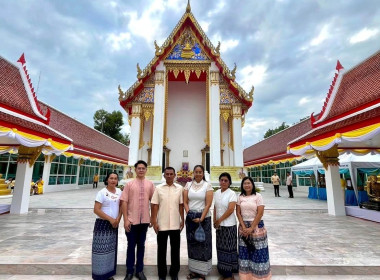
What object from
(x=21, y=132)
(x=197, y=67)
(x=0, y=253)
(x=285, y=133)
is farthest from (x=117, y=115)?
(x=0, y=253)

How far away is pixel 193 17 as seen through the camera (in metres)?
13.3

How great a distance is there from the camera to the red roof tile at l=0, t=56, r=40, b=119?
16.2ft

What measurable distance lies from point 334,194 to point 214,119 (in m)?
7.53

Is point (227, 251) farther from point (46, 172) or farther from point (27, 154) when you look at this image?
point (46, 172)

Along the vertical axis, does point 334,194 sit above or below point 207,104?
below

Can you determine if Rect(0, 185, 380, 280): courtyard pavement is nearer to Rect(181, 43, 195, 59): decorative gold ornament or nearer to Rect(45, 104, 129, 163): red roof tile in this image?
Rect(45, 104, 129, 163): red roof tile

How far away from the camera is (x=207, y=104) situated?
13.2 metres

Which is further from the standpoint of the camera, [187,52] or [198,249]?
[187,52]

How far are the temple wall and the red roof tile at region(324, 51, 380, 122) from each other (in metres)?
9.04

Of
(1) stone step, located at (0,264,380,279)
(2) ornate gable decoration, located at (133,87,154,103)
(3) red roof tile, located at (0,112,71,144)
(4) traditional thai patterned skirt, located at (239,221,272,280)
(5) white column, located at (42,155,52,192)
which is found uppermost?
(2) ornate gable decoration, located at (133,87,154,103)

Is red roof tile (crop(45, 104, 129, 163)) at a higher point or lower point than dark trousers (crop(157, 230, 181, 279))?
higher

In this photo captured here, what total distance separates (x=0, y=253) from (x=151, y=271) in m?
2.09

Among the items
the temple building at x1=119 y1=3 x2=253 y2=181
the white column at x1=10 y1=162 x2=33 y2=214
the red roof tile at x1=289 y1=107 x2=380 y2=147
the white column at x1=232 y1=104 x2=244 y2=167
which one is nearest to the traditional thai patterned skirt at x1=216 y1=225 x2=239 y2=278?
the red roof tile at x1=289 y1=107 x2=380 y2=147

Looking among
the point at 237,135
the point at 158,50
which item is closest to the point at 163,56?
the point at 158,50
